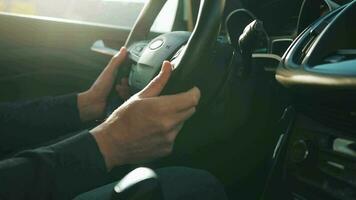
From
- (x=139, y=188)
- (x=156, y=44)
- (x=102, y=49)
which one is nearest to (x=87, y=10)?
(x=102, y=49)

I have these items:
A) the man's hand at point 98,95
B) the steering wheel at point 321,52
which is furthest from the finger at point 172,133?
the man's hand at point 98,95

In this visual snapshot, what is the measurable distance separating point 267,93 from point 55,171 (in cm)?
62

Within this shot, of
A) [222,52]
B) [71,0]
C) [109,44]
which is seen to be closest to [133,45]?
[222,52]

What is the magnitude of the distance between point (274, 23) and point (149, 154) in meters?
0.93

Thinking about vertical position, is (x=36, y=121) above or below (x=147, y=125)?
below

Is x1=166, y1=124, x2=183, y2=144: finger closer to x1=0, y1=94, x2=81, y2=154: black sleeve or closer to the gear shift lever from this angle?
the gear shift lever

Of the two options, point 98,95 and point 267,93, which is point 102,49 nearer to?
point 98,95

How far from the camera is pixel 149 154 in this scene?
102 centimetres

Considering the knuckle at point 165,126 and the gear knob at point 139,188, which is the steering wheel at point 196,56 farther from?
the gear knob at point 139,188

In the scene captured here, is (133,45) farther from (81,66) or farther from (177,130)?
(81,66)

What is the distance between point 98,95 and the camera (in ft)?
4.92

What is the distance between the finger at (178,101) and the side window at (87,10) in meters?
1.43

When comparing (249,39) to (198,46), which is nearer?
(198,46)

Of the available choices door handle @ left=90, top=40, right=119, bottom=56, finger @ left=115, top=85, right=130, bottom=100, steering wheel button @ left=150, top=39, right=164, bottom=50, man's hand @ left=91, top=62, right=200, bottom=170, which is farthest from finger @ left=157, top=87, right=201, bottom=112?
door handle @ left=90, top=40, right=119, bottom=56
